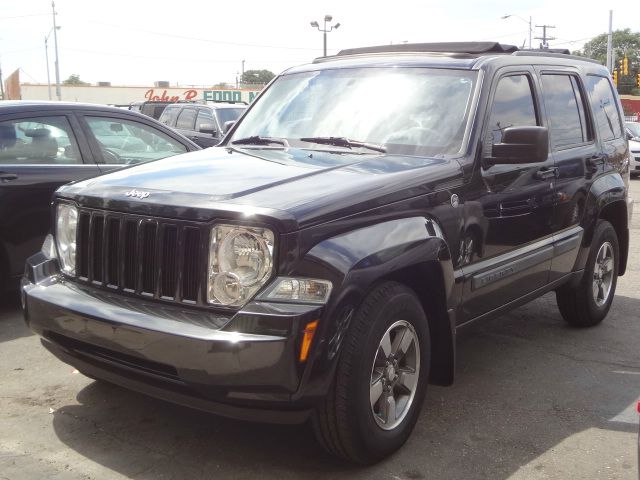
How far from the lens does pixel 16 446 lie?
3.60 m

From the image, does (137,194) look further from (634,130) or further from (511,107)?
(634,130)

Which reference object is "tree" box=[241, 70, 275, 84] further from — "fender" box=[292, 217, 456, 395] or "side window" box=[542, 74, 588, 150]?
"fender" box=[292, 217, 456, 395]

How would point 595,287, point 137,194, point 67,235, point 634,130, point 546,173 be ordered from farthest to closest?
point 634,130 < point 595,287 < point 546,173 < point 67,235 < point 137,194

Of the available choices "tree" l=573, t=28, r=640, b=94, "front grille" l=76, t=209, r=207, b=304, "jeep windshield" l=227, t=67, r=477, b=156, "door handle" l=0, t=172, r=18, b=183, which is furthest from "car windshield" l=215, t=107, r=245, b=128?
"tree" l=573, t=28, r=640, b=94

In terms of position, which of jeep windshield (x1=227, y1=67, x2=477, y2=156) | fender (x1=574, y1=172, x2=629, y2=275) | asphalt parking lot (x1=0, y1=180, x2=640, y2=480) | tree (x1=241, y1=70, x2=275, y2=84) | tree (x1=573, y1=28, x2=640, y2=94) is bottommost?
asphalt parking lot (x1=0, y1=180, x2=640, y2=480)

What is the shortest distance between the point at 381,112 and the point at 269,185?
1185 mm

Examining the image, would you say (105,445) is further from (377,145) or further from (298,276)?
(377,145)

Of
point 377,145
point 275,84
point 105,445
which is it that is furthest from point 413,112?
point 105,445

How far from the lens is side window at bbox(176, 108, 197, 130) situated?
1558 centimetres

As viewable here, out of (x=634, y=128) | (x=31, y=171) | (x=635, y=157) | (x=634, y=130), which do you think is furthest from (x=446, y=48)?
(x=634, y=128)

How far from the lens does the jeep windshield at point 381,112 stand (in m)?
4.16

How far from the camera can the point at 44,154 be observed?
5.99 m

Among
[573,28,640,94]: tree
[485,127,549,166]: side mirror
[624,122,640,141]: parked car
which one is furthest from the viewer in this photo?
[573,28,640,94]: tree

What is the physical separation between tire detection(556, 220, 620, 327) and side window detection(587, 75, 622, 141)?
0.72 metres
